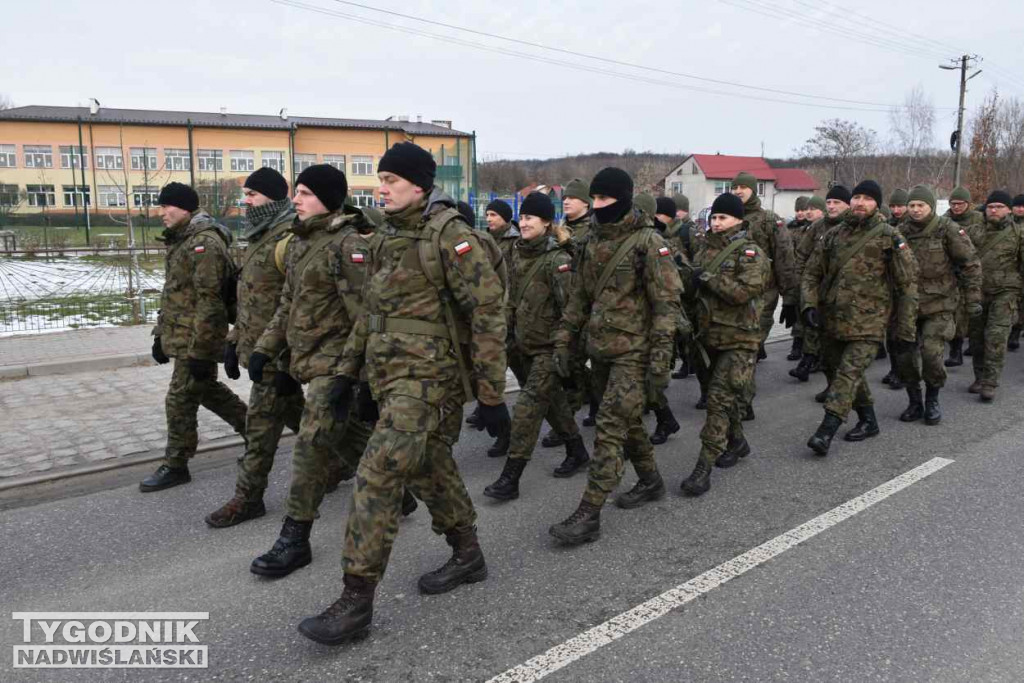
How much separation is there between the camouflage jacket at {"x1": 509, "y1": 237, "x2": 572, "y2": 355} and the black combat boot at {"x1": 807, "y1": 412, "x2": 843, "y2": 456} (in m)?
2.21

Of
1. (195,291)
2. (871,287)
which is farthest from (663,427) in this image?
(195,291)

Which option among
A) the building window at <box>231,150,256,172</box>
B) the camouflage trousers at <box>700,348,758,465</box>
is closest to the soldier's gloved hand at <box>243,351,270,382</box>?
the camouflage trousers at <box>700,348,758,465</box>

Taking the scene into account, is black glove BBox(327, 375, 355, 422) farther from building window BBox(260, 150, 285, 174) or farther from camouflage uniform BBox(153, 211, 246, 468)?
building window BBox(260, 150, 285, 174)

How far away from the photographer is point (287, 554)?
3.98m

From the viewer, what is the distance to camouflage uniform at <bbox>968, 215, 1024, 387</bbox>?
792cm

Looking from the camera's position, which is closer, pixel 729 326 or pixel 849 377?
pixel 729 326

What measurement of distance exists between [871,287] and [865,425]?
1221mm

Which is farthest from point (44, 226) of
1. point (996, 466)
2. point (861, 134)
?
point (861, 134)

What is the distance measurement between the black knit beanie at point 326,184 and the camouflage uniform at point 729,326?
266 cm

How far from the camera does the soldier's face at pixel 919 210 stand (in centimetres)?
748

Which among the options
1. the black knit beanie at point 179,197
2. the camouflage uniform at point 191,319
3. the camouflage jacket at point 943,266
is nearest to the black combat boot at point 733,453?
the camouflage jacket at point 943,266

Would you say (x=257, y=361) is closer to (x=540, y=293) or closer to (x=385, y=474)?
(x=385, y=474)

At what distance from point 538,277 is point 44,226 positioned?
18.5 meters

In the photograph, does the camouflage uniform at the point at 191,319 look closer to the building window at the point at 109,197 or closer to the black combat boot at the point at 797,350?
the black combat boot at the point at 797,350
